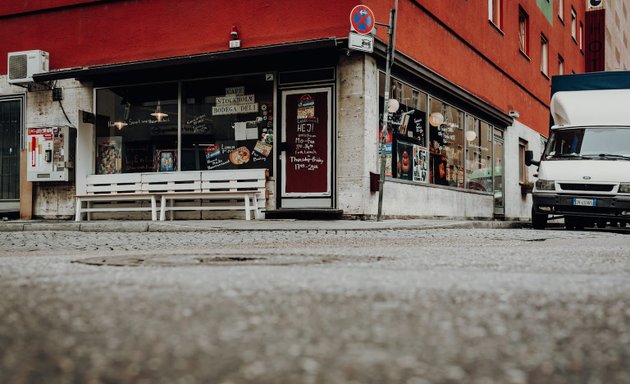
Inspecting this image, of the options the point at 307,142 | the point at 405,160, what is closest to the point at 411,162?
the point at 405,160

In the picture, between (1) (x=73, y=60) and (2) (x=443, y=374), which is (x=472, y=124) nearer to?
(1) (x=73, y=60)

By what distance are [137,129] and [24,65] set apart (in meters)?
2.93

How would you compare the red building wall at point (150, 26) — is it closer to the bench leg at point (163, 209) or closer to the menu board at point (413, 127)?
the menu board at point (413, 127)

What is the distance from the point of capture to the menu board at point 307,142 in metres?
13.7

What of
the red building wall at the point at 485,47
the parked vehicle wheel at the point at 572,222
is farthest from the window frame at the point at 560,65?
the parked vehicle wheel at the point at 572,222

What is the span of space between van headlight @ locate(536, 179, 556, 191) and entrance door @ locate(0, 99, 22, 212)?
1128 centimetres

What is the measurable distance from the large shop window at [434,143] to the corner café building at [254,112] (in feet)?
0.16

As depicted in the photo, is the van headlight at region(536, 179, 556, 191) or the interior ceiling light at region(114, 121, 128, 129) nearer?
the van headlight at region(536, 179, 556, 191)

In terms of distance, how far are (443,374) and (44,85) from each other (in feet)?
52.8

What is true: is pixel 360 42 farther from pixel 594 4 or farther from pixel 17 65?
pixel 594 4

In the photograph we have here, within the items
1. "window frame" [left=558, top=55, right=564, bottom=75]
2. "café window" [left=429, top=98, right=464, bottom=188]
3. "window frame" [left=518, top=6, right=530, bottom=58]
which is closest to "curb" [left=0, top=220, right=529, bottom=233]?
"café window" [left=429, top=98, right=464, bottom=188]

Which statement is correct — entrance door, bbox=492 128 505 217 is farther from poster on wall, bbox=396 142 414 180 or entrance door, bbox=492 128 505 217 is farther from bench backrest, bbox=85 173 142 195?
bench backrest, bbox=85 173 142 195

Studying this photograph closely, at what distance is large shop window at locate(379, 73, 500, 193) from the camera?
14.9 meters

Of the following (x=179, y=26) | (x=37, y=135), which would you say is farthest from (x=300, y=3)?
(x=37, y=135)
